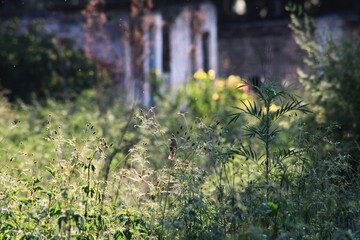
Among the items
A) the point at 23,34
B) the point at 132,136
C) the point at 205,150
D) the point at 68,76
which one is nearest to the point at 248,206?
the point at 205,150

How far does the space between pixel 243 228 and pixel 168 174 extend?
1.77ft

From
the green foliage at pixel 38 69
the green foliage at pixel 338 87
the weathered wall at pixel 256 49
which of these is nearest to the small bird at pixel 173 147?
the green foliage at pixel 338 87

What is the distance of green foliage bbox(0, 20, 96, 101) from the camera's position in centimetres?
1240

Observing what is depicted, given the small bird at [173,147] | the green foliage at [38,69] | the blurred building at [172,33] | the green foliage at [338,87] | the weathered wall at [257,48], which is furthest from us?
the weathered wall at [257,48]

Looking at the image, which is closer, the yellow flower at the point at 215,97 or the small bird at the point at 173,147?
the small bird at the point at 173,147

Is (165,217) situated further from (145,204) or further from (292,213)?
(292,213)

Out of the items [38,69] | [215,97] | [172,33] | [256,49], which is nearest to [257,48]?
[256,49]

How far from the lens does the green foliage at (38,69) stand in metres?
12.4

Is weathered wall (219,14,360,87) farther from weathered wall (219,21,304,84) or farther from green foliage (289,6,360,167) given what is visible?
green foliage (289,6,360,167)

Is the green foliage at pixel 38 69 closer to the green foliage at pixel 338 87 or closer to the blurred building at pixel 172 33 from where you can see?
the blurred building at pixel 172 33

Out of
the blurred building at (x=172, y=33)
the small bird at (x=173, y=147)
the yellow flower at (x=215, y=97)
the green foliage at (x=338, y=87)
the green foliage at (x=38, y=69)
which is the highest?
the blurred building at (x=172, y=33)

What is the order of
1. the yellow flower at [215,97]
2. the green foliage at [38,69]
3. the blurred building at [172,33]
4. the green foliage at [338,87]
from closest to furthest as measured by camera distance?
the green foliage at [338,87] → the yellow flower at [215,97] → the green foliage at [38,69] → the blurred building at [172,33]

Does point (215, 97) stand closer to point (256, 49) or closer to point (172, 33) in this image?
point (172, 33)

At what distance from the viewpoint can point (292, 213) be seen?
11.9ft
